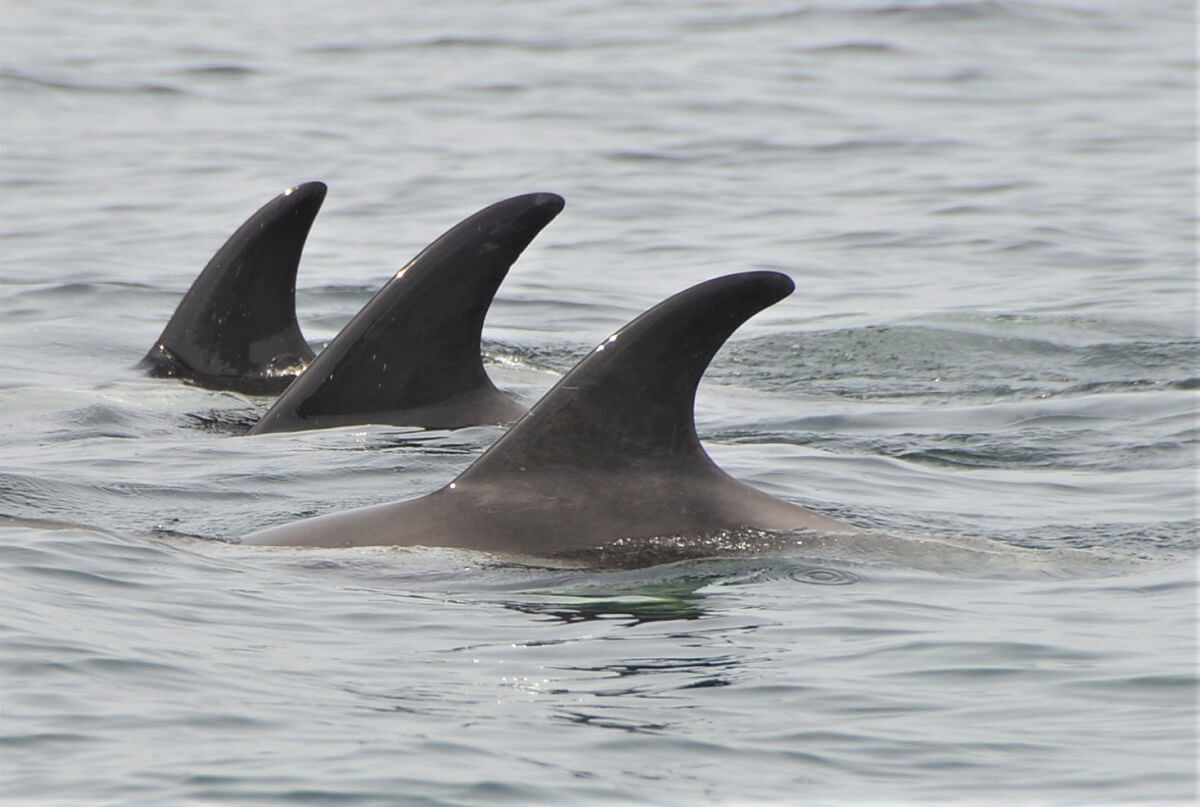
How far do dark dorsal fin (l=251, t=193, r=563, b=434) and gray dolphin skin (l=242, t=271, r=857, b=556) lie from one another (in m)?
1.51

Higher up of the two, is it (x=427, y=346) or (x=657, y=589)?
(x=427, y=346)

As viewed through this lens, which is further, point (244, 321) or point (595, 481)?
point (244, 321)

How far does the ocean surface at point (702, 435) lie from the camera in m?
5.05

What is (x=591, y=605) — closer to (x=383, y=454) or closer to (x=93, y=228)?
(x=383, y=454)

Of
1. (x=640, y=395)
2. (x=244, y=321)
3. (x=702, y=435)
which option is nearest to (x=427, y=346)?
(x=702, y=435)

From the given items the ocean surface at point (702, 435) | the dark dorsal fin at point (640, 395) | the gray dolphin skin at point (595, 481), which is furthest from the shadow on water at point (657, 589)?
the dark dorsal fin at point (640, 395)

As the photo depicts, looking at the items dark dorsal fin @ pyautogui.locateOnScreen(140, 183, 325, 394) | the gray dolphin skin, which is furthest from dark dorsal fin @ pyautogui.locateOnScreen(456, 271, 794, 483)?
dark dorsal fin @ pyautogui.locateOnScreen(140, 183, 325, 394)

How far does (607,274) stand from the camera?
15414mm

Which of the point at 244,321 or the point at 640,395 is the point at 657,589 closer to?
the point at 640,395

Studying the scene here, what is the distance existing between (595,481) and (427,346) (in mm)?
2221

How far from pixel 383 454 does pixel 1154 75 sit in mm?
19708

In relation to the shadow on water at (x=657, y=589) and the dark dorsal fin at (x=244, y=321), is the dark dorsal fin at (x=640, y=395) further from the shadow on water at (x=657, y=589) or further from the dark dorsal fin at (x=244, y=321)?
the dark dorsal fin at (x=244, y=321)

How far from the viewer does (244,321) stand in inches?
408

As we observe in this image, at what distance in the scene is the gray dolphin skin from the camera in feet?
21.0
